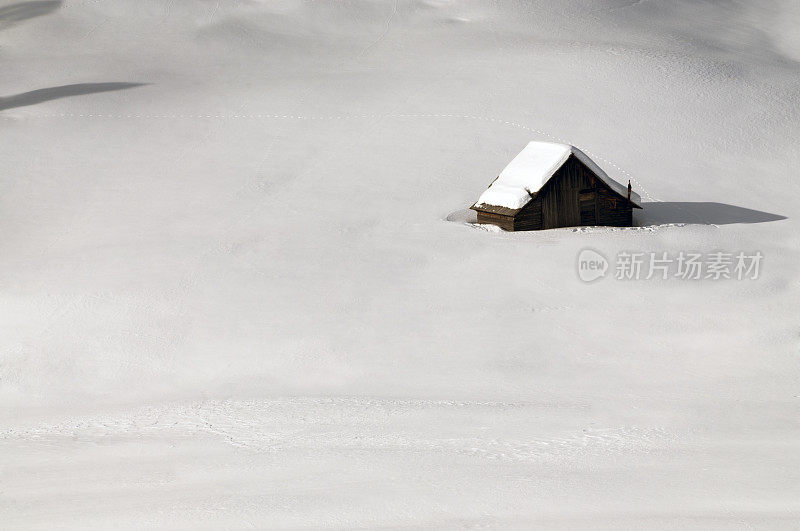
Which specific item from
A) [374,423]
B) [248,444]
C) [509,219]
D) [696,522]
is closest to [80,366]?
[248,444]

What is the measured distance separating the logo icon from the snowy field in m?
0.21

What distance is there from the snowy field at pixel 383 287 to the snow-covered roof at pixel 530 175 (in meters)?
0.83

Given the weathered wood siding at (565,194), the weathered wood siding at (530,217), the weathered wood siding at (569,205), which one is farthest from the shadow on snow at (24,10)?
the weathered wood siding at (565,194)

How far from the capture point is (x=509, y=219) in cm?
1769

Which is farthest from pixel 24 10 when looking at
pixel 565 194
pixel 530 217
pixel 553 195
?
pixel 565 194

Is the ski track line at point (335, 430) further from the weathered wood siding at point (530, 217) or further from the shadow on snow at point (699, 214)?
the shadow on snow at point (699, 214)

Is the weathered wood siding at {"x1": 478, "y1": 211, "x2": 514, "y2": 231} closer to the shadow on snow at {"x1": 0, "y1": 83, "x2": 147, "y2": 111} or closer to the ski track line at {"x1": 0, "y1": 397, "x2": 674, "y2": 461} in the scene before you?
the ski track line at {"x1": 0, "y1": 397, "x2": 674, "y2": 461}

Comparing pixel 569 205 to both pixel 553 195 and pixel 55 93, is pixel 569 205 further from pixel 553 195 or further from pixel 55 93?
pixel 55 93

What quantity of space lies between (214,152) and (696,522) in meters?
16.1

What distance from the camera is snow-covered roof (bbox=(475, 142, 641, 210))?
17.4 m

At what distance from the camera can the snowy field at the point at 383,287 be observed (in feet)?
35.3

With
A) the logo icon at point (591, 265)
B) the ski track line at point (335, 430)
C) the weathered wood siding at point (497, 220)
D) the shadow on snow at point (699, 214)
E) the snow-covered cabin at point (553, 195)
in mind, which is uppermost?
the snow-covered cabin at point (553, 195)

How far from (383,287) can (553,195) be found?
393cm

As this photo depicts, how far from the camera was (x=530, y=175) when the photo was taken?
17.7 meters
